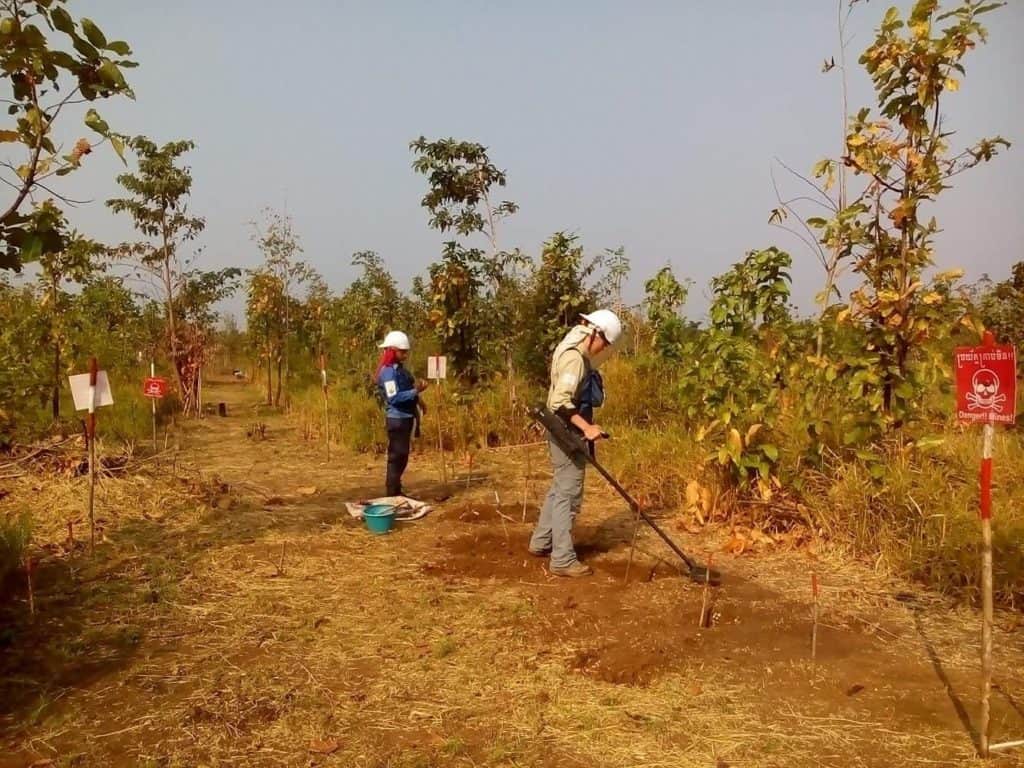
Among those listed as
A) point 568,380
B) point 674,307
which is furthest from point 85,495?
point 674,307

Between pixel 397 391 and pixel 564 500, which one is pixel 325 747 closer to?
pixel 564 500

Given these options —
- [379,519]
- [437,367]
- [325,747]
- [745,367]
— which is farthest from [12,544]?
[745,367]

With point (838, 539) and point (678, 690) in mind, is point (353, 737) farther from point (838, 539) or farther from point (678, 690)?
point (838, 539)

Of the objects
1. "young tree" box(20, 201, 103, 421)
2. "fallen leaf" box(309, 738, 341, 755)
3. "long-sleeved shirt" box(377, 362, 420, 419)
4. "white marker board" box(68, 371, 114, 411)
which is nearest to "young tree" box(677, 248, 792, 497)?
"long-sleeved shirt" box(377, 362, 420, 419)

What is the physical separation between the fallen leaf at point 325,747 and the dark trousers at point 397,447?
12.5 ft

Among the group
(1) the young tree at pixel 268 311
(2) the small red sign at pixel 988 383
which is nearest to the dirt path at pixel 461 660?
(2) the small red sign at pixel 988 383

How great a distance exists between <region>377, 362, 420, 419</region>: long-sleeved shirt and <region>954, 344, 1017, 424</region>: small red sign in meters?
4.69

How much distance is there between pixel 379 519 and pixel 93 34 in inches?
154

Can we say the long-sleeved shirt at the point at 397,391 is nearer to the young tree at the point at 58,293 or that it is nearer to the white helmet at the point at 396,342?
the white helmet at the point at 396,342

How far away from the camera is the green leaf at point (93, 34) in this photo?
348 centimetres

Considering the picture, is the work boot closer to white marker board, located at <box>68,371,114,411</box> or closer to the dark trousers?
the dark trousers

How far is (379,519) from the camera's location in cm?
626

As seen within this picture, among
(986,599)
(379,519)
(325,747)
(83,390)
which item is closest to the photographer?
(986,599)

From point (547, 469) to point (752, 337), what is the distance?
332 centimetres
